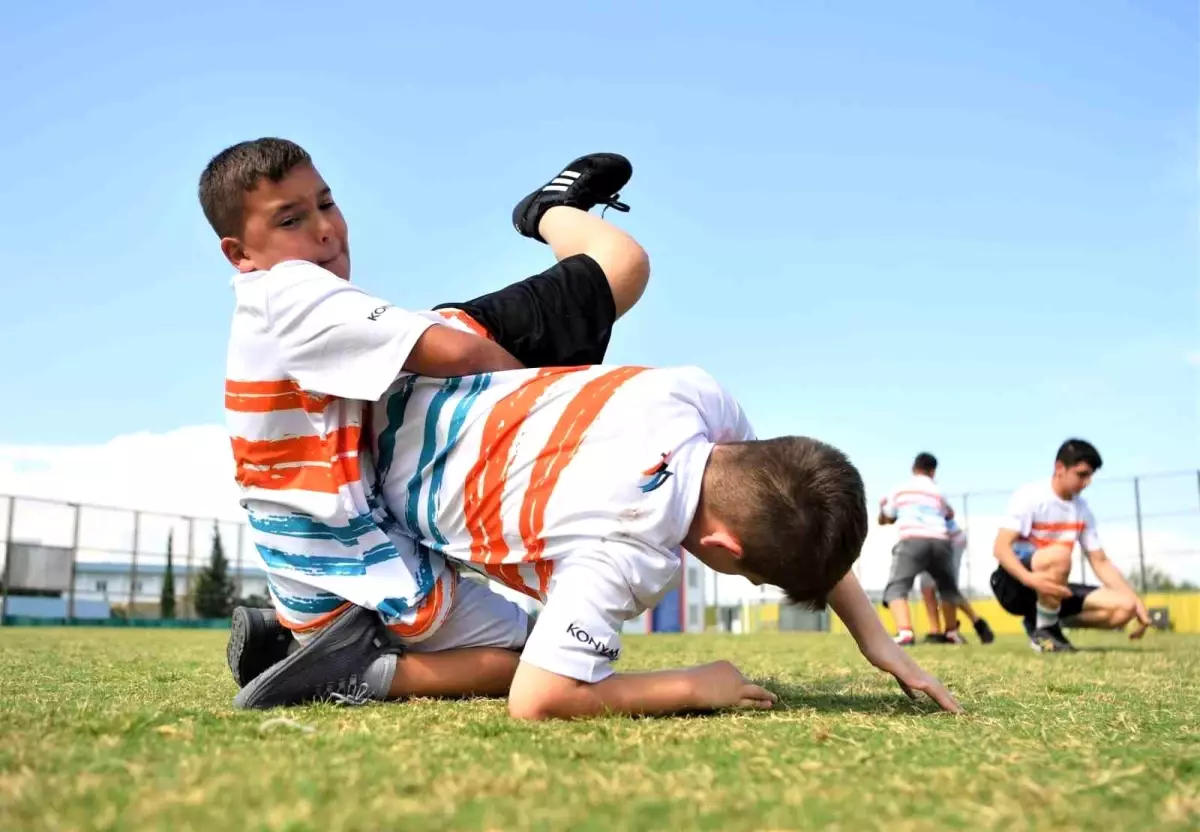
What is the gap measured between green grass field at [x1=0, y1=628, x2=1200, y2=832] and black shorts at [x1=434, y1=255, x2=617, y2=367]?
980 millimetres

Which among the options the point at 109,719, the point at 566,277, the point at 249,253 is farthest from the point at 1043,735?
the point at 249,253

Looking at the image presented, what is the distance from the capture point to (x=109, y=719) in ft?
6.96

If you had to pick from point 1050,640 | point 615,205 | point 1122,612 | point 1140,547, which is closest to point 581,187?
point 615,205

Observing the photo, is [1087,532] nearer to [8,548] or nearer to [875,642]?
[875,642]

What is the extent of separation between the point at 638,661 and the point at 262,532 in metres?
3.41

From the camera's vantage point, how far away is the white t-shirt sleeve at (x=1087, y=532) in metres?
8.62

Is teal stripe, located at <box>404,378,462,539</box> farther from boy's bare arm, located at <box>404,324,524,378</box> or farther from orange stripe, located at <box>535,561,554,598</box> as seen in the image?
orange stripe, located at <box>535,561,554,598</box>

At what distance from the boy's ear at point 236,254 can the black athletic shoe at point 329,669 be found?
0.96 metres

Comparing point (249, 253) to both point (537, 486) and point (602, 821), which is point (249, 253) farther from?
point (602, 821)

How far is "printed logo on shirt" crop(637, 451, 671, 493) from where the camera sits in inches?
94.0

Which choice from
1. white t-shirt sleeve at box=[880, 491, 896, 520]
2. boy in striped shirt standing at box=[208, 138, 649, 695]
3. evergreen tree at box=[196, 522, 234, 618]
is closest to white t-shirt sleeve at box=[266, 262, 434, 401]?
A: boy in striped shirt standing at box=[208, 138, 649, 695]

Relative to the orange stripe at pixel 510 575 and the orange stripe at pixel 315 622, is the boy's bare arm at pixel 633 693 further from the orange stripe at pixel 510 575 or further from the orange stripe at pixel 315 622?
the orange stripe at pixel 315 622

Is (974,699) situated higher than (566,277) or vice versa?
(566,277)

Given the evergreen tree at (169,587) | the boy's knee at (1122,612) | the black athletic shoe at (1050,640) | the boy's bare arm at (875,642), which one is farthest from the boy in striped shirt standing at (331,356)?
the evergreen tree at (169,587)
